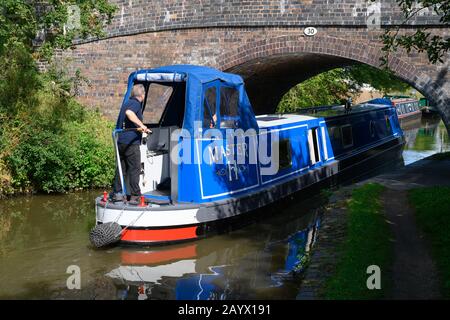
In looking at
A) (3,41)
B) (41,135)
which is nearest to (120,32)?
(3,41)

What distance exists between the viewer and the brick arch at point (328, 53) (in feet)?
39.9

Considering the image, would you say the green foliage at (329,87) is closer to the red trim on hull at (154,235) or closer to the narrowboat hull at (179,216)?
the narrowboat hull at (179,216)

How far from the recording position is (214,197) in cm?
898

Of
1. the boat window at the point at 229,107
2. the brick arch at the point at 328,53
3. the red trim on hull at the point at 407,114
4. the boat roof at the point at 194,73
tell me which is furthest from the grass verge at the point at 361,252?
the red trim on hull at the point at 407,114

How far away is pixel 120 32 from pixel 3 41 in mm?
2794

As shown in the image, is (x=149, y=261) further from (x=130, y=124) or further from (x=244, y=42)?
(x=244, y=42)

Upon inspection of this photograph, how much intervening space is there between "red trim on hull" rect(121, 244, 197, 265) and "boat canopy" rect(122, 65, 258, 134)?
5.88 ft

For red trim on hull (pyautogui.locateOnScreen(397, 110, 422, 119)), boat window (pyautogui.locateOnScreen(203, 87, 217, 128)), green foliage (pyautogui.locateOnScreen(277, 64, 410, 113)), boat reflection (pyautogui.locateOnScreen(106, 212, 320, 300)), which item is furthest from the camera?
red trim on hull (pyautogui.locateOnScreen(397, 110, 422, 119))

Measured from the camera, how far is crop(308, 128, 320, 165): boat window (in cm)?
1231

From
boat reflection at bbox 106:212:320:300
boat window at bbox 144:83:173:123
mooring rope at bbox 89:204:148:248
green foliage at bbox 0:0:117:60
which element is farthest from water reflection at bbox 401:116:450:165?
mooring rope at bbox 89:204:148:248

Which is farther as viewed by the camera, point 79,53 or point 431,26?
point 79,53

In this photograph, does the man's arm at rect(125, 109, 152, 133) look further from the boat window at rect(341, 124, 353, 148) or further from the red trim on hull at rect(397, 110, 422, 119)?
the red trim on hull at rect(397, 110, 422, 119)
